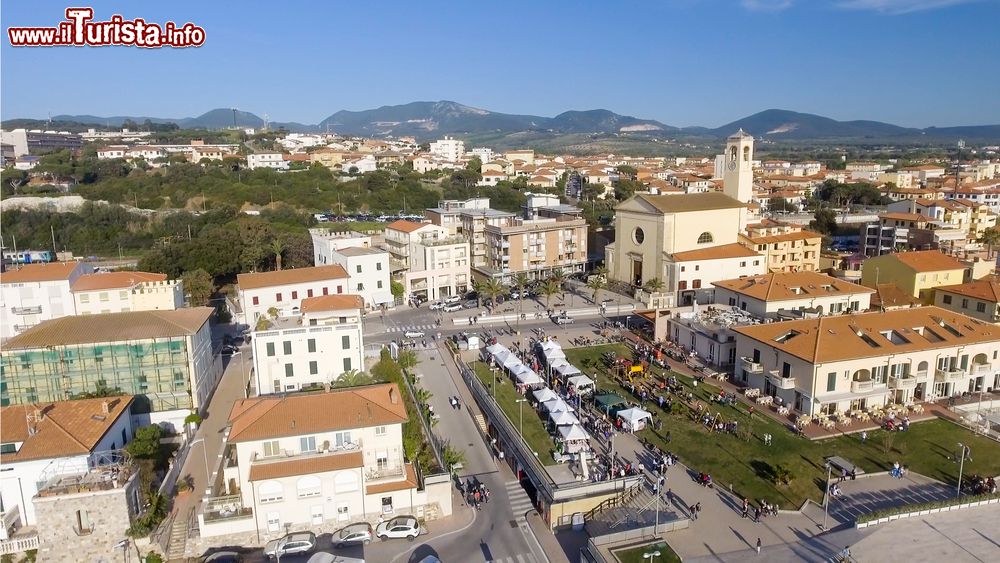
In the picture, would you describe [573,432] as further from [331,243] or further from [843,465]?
[331,243]

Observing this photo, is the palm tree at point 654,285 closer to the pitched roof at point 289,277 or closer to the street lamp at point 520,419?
the street lamp at point 520,419

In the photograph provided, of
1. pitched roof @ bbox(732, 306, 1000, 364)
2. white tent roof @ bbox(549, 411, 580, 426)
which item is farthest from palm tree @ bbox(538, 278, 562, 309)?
white tent roof @ bbox(549, 411, 580, 426)

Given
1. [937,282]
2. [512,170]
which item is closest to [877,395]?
[937,282]

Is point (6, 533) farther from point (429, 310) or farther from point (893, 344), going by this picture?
point (893, 344)

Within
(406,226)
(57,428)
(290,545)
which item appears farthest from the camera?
(406,226)

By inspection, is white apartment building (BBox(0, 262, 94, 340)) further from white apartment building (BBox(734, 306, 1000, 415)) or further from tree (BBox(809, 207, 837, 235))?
tree (BBox(809, 207, 837, 235))

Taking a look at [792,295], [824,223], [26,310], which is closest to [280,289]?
[26,310]
